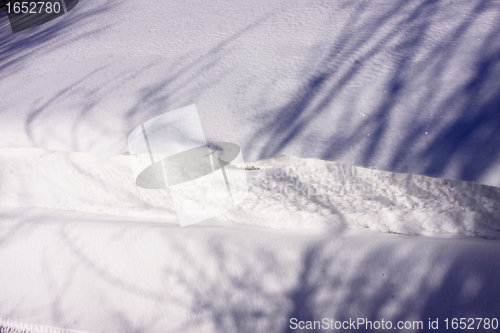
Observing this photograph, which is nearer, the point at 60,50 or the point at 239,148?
the point at 239,148

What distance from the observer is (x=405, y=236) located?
60 cm

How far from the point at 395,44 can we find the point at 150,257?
753 millimetres

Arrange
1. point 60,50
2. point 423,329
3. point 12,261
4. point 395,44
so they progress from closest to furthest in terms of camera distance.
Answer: point 423,329 → point 395,44 → point 12,261 → point 60,50

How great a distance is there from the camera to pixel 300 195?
0.62 m

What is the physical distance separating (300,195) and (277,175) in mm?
73

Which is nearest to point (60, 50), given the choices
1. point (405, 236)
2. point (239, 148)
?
point (239, 148)

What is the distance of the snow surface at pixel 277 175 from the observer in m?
0.53

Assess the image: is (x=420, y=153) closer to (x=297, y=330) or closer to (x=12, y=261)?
(x=297, y=330)

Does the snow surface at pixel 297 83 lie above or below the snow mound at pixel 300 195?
above

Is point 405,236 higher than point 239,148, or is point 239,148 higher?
point 239,148

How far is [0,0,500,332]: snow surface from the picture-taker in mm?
530

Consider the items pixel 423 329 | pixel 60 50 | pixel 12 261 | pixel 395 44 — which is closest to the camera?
pixel 423 329

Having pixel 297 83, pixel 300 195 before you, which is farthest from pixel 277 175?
pixel 297 83

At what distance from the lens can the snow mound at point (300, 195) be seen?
547 millimetres
